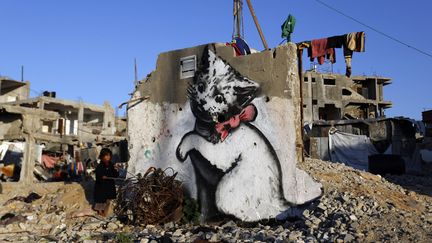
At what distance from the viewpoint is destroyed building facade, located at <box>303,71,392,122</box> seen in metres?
45.1

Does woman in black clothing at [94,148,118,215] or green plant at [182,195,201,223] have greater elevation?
woman in black clothing at [94,148,118,215]

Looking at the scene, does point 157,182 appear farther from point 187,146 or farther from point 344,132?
point 344,132

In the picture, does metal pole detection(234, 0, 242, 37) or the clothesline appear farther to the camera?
metal pole detection(234, 0, 242, 37)

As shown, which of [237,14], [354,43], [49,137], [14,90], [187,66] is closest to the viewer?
[187,66]

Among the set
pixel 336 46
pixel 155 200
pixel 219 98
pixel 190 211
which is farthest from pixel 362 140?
pixel 155 200

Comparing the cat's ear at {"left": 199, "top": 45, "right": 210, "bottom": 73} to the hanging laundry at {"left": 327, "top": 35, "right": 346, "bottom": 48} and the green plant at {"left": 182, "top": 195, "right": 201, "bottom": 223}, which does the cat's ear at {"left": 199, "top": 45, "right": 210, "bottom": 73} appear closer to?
the green plant at {"left": 182, "top": 195, "right": 201, "bottom": 223}

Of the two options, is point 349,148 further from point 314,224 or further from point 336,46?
point 314,224

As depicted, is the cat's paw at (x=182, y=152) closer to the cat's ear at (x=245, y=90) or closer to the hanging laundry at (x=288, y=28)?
the cat's ear at (x=245, y=90)

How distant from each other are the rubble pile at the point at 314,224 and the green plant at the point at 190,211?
242mm

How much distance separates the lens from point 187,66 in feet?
29.2

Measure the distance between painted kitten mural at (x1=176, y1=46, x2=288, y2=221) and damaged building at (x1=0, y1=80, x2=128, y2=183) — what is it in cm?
789

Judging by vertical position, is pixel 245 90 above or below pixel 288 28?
below

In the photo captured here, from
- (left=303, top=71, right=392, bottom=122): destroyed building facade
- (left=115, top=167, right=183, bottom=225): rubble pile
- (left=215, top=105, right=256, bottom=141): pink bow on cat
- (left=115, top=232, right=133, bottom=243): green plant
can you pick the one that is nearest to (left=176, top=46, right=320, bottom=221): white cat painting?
(left=215, top=105, right=256, bottom=141): pink bow on cat

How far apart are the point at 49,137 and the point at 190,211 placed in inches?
797
